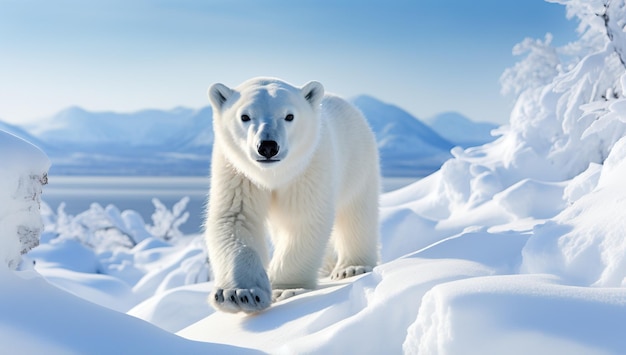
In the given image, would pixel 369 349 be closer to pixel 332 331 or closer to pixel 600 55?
pixel 332 331

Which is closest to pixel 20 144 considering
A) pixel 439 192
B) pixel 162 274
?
pixel 439 192

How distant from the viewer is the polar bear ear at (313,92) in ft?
12.6

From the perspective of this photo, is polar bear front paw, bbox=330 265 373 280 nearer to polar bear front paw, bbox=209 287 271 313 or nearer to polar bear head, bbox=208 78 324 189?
polar bear head, bbox=208 78 324 189

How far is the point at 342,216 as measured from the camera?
4820 mm

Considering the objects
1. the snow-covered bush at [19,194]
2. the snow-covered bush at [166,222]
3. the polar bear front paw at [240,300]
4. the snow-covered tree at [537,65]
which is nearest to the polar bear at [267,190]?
the polar bear front paw at [240,300]

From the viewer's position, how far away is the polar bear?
334 cm

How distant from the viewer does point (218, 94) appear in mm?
3832

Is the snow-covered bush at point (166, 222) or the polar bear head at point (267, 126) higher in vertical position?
the snow-covered bush at point (166, 222)

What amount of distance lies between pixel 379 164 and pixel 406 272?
8.47 feet

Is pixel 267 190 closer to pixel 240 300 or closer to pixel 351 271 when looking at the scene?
pixel 240 300

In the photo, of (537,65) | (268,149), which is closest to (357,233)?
(268,149)

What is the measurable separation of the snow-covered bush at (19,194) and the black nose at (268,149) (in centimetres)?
104

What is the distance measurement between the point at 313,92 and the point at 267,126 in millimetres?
609

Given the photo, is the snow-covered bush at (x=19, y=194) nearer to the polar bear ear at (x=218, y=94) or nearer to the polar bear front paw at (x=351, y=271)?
the polar bear ear at (x=218, y=94)
